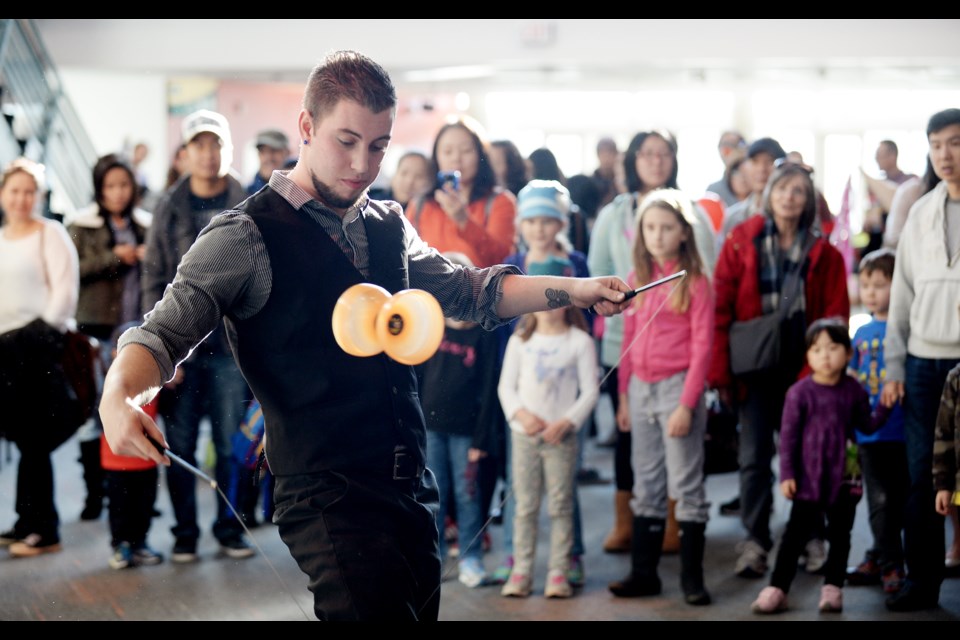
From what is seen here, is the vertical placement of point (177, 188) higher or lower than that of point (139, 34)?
lower

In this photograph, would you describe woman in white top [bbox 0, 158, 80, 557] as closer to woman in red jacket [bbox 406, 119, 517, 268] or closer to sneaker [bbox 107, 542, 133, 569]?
sneaker [bbox 107, 542, 133, 569]

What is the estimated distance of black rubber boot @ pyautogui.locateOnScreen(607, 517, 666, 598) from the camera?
3.19 metres

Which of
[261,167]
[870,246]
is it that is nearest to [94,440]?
[261,167]

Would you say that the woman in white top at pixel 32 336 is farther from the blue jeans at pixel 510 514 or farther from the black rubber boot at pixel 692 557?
the black rubber boot at pixel 692 557

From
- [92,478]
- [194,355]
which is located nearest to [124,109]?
[92,478]

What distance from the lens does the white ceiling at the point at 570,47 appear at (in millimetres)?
5789

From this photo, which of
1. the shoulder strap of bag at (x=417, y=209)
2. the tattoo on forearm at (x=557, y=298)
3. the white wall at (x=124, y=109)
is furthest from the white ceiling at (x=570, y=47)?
the tattoo on forearm at (x=557, y=298)

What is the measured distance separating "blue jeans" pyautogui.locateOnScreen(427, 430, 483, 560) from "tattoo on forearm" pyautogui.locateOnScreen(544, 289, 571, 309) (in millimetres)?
286

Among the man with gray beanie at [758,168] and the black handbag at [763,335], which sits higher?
the man with gray beanie at [758,168]

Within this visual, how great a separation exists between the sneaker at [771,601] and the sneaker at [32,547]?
1956 mm

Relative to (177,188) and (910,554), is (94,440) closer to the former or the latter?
(177,188)

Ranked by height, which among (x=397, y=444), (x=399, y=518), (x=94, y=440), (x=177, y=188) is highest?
(x=177, y=188)
